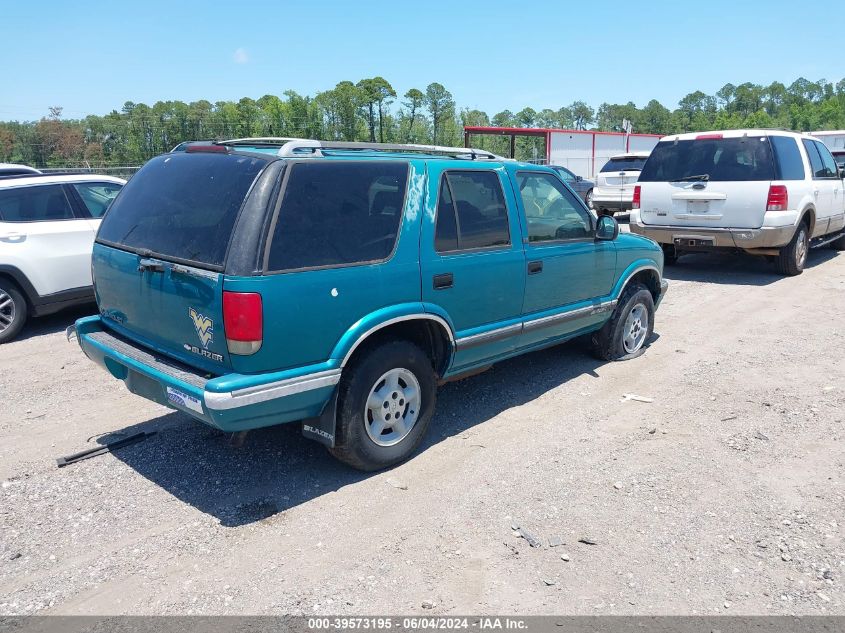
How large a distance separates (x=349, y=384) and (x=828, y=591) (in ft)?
8.57

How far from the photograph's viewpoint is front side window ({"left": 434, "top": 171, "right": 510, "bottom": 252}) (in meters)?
4.40

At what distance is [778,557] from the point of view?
3.37 metres

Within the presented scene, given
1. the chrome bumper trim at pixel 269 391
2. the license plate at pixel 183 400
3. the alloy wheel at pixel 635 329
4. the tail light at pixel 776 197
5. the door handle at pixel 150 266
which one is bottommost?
the alloy wheel at pixel 635 329

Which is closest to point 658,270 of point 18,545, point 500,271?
point 500,271

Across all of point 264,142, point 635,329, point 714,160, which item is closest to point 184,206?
point 264,142

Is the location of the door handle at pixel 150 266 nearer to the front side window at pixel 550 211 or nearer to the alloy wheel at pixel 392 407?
the alloy wheel at pixel 392 407

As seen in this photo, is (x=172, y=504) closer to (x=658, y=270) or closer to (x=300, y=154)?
(x=300, y=154)

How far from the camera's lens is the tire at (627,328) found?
628 centimetres

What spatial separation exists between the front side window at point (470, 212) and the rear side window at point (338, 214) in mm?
366

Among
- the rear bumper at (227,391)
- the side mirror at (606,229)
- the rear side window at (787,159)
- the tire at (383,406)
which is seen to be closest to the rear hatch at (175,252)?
the rear bumper at (227,391)

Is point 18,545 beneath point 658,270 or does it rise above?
beneath

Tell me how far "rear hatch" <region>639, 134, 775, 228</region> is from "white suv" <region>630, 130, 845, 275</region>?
0.04 feet

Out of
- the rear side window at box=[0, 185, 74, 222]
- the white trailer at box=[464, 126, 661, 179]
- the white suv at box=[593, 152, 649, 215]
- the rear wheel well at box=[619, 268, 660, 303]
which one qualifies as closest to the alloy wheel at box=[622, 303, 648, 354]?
the rear wheel well at box=[619, 268, 660, 303]

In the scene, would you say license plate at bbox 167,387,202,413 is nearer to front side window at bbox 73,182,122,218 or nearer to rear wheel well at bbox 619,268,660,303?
rear wheel well at bbox 619,268,660,303
